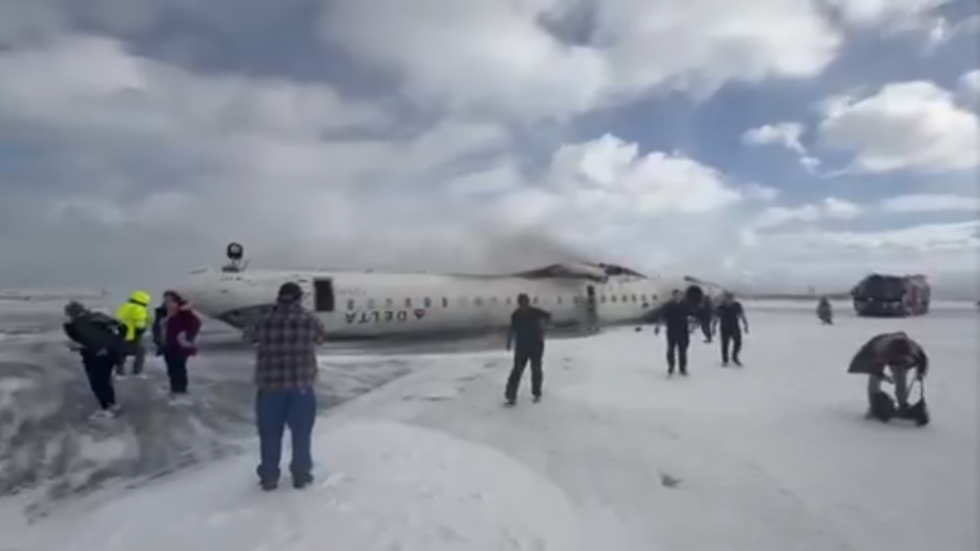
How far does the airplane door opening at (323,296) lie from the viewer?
1552 cm

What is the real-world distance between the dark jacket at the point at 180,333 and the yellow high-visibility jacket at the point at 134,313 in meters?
0.25

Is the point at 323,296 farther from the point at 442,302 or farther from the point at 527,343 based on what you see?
the point at 527,343

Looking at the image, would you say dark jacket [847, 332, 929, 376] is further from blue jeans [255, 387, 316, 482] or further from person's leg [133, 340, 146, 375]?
person's leg [133, 340, 146, 375]

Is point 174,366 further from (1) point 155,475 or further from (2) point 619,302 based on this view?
(2) point 619,302

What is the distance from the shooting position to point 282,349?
4.29m

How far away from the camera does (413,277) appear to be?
17297 mm

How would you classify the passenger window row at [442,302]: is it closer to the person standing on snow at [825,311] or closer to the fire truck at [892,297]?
the person standing on snow at [825,311]

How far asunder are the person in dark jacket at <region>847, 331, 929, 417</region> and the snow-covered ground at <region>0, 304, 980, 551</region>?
366mm

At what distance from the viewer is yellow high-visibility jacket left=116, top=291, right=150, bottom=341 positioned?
7.01 meters

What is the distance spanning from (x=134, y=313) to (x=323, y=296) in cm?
854

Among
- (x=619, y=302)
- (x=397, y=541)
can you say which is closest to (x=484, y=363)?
(x=397, y=541)

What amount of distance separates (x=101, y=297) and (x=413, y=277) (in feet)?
38.5

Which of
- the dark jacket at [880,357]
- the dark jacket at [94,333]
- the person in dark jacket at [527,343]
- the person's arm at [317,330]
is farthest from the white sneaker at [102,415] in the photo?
the dark jacket at [880,357]

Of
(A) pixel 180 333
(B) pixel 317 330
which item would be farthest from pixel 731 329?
(B) pixel 317 330
